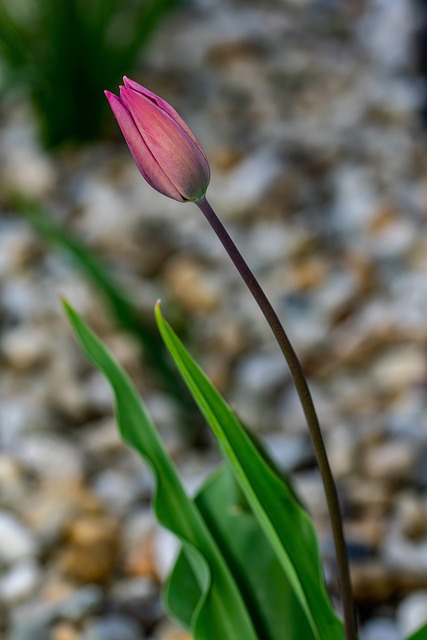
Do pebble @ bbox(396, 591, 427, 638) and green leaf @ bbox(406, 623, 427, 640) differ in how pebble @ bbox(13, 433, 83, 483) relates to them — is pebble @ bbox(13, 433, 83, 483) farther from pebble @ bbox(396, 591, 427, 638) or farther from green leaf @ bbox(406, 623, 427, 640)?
green leaf @ bbox(406, 623, 427, 640)

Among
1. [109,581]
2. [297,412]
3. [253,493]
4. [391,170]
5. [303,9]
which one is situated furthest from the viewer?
[303,9]

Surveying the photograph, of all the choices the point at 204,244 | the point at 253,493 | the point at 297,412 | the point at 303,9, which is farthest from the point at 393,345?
the point at 303,9

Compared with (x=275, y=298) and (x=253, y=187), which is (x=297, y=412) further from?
(x=253, y=187)

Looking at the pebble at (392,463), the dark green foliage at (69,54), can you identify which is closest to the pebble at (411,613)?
the pebble at (392,463)

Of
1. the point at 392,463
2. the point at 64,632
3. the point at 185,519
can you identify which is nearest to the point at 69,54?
the point at 392,463

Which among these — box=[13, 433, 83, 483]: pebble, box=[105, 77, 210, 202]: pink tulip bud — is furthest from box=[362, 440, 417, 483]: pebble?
box=[105, 77, 210, 202]: pink tulip bud

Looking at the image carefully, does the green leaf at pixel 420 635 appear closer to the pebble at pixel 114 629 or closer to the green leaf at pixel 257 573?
the green leaf at pixel 257 573
